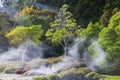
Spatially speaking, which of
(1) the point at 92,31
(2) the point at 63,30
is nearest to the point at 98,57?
(1) the point at 92,31

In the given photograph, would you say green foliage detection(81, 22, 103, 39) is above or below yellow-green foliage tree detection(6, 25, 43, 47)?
below

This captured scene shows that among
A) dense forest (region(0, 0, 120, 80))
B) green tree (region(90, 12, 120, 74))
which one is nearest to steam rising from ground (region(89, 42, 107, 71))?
dense forest (region(0, 0, 120, 80))

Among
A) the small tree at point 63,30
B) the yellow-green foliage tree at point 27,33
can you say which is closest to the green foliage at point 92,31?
the small tree at point 63,30

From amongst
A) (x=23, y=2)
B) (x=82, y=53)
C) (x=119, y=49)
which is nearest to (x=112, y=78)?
(x=119, y=49)

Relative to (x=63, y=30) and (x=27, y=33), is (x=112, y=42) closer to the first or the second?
(x=63, y=30)

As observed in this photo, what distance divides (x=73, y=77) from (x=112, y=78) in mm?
2958

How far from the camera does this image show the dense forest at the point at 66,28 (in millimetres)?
33062

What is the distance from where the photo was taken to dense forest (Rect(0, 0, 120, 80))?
33062mm

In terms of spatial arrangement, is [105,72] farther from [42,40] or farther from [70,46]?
[42,40]

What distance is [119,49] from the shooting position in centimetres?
3133

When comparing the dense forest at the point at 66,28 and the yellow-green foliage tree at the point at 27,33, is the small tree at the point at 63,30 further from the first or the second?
the yellow-green foliage tree at the point at 27,33

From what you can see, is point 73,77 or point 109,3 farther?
point 109,3

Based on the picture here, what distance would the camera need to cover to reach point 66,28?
40281 millimetres

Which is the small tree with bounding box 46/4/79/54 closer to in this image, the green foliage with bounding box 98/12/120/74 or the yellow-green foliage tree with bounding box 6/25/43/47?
the yellow-green foliage tree with bounding box 6/25/43/47
